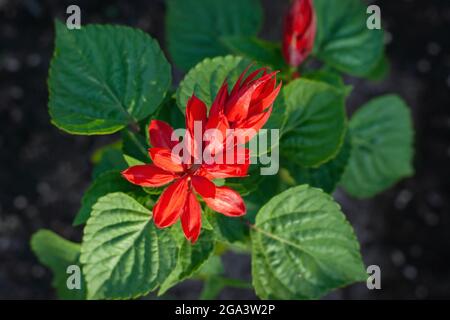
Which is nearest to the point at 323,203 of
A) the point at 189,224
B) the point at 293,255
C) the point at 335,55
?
the point at 293,255

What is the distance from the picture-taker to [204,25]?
178 cm

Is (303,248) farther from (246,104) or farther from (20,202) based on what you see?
(20,202)

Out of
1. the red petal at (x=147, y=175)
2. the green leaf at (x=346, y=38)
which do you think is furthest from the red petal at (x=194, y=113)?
the green leaf at (x=346, y=38)

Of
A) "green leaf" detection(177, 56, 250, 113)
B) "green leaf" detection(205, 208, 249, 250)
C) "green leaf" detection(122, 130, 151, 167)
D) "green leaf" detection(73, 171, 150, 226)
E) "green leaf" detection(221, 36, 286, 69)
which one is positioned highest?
"green leaf" detection(221, 36, 286, 69)

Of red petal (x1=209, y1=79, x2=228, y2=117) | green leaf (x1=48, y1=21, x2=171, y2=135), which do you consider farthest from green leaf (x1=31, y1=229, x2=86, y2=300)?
red petal (x1=209, y1=79, x2=228, y2=117)

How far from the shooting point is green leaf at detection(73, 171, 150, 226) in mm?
1238

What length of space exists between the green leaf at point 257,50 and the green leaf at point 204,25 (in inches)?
7.3

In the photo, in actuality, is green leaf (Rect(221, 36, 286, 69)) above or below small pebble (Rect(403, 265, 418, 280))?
above

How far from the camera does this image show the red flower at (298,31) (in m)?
1.35

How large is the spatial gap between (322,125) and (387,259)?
3.85ft

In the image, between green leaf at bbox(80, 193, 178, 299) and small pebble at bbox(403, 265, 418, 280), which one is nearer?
green leaf at bbox(80, 193, 178, 299)

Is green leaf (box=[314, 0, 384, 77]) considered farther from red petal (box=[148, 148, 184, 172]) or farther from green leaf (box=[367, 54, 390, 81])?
red petal (box=[148, 148, 184, 172])

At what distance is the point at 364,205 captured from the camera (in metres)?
2.37

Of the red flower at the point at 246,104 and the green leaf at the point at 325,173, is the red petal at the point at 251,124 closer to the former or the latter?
the red flower at the point at 246,104
